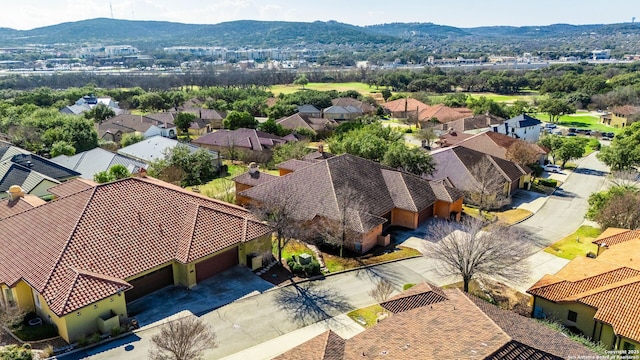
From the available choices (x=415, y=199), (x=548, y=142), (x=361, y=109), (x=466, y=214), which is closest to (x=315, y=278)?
(x=415, y=199)

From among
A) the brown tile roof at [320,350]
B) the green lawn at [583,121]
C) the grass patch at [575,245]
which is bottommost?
the green lawn at [583,121]

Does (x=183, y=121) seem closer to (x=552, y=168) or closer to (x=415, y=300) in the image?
(x=552, y=168)

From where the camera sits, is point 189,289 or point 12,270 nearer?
point 12,270

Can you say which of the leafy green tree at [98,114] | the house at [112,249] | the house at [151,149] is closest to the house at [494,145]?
the house at [151,149]

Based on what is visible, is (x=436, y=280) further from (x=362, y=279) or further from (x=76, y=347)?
(x=76, y=347)

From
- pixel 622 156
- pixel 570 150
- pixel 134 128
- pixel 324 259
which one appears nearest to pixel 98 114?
pixel 134 128

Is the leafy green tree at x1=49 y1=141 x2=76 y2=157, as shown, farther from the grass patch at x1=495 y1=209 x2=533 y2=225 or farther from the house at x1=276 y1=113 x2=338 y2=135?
the grass patch at x1=495 y1=209 x2=533 y2=225

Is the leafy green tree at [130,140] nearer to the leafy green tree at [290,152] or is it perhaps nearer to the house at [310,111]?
the leafy green tree at [290,152]
